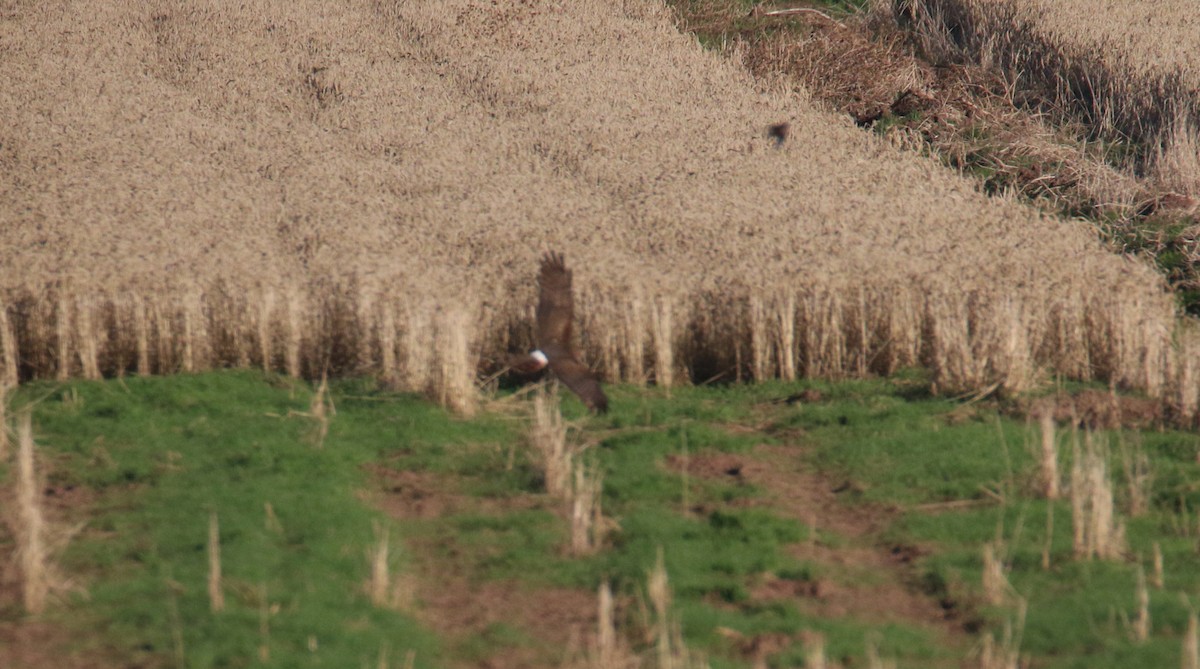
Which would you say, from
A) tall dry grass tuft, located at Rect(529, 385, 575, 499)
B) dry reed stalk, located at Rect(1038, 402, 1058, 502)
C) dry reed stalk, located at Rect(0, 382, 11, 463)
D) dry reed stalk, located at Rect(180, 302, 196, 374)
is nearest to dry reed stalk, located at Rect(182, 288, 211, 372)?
dry reed stalk, located at Rect(180, 302, 196, 374)

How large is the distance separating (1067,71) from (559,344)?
1123cm

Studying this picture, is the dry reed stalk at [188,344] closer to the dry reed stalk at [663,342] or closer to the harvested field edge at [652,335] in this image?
the harvested field edge at [652,335]

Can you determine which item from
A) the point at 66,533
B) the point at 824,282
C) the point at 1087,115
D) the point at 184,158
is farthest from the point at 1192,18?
the point at 66,533

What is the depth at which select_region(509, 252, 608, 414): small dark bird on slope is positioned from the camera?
972cm

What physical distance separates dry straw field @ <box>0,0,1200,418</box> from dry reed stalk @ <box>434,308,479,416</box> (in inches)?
0.9

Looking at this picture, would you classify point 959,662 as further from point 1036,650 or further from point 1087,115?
point 1087,115

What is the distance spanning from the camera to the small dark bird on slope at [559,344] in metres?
9.72

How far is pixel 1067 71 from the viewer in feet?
60.4

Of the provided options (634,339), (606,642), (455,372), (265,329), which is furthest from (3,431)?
(606,642)

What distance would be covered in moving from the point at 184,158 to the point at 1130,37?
12785 mm

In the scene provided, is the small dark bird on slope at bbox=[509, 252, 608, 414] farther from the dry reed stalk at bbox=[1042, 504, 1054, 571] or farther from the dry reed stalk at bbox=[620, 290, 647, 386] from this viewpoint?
the dry reed stalk at bbox=[1042, 504, 1054, 571]

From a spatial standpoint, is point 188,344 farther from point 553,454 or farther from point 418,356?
point 553,454

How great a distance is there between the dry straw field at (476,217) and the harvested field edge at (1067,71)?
3.04 metres

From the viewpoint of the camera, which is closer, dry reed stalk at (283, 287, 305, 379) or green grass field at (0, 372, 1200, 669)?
green grass field at (0, 372, 1200, 669)
